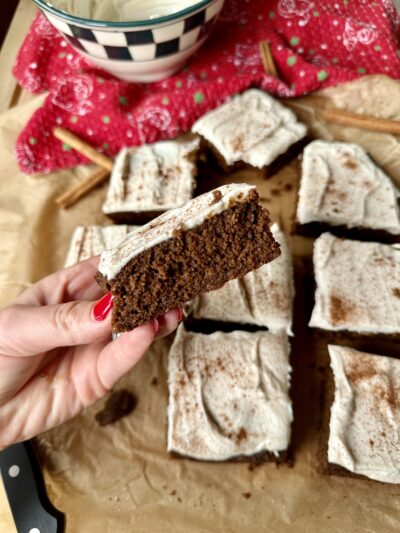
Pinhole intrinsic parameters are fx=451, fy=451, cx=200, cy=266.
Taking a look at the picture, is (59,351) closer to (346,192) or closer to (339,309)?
(339,309)

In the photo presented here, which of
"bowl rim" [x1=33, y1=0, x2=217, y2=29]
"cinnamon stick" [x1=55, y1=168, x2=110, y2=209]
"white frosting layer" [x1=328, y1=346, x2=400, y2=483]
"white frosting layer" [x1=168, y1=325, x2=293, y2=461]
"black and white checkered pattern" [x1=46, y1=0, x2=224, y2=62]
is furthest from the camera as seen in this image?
"cinnamon stick" [x1=55, y1=168, x2=110, y2=209]

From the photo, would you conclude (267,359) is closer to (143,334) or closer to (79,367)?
(143,334)

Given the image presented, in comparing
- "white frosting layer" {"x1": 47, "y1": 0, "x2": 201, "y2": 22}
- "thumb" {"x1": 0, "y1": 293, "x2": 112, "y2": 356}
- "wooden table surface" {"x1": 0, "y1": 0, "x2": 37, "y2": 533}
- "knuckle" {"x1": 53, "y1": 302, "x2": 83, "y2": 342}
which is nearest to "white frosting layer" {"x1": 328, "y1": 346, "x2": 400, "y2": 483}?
"thumb" {"x1": 0, "y1": 293, "x2": 112, "y2": 356}

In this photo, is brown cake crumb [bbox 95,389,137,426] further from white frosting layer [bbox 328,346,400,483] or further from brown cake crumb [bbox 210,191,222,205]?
brown cake crumb [bbox 210,191,222,205]

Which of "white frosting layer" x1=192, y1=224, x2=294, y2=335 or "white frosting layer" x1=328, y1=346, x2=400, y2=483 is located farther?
"white frosting layer" x1=192, y1=224, x2=294, y2=335

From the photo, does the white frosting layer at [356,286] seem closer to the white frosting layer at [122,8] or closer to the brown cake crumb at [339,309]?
Result: the brown cake crumb at [339,309]

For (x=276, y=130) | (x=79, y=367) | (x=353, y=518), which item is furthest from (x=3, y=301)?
(x=353, y=518)
